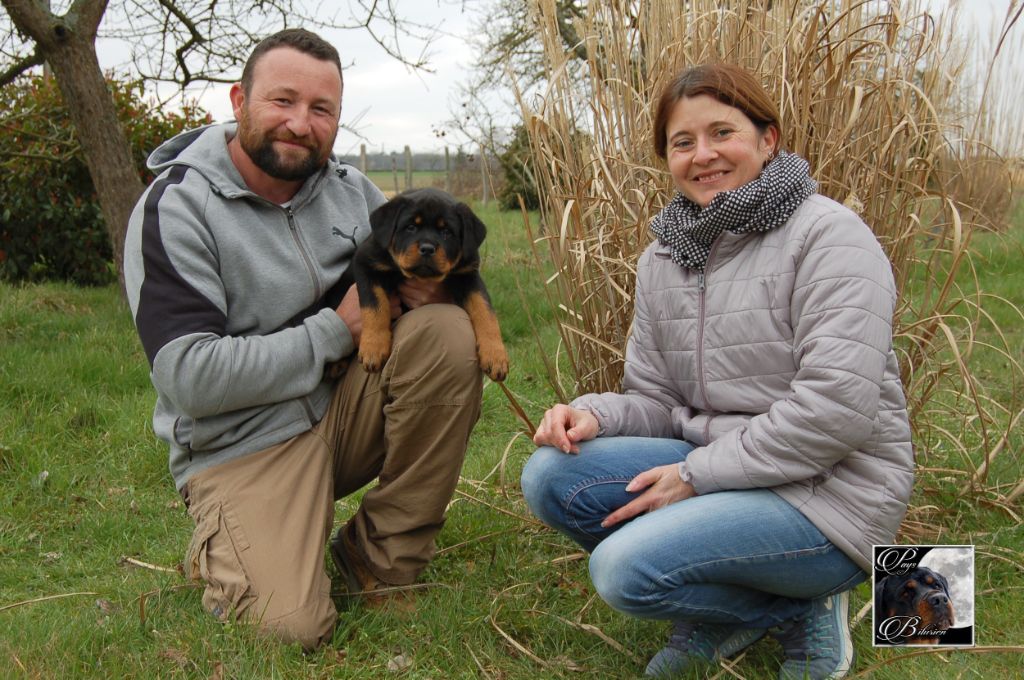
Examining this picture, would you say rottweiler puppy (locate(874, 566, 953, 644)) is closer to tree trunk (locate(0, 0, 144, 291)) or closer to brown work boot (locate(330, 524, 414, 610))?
brown work boot (locate(330, 524, 414, 610))

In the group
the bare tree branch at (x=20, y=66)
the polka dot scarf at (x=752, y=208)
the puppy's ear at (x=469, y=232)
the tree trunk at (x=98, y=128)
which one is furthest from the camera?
the bare tree branch at (x=20, y=66)

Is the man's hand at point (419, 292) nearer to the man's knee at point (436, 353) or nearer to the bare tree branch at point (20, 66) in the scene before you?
the man's knee at point (436, 353)

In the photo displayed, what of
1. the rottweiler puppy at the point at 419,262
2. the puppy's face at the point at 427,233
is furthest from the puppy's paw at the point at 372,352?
the puppy's face at the point at 427,233

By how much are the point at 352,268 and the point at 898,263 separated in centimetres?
182

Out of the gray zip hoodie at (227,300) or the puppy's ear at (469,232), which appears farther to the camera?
the puppy's ear at (469,232)

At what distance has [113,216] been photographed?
19.8 feet

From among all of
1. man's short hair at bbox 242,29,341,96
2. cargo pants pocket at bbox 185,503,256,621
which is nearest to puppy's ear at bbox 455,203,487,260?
man's short hair at bbox 242,29,341,96

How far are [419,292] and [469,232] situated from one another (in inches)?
10.6

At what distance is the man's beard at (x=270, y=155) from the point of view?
2.91 meters

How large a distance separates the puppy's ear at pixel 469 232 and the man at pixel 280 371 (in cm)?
21

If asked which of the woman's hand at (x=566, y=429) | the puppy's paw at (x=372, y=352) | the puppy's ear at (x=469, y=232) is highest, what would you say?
the puppy's ear at (x=469, y=232)

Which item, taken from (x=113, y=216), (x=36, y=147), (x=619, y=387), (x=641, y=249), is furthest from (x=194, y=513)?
(x=36, y=147)

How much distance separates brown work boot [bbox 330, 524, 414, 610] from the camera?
290cm

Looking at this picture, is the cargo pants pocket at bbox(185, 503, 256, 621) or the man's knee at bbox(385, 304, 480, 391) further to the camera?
the man's knee at bbox(385, 304, 480, 391)
